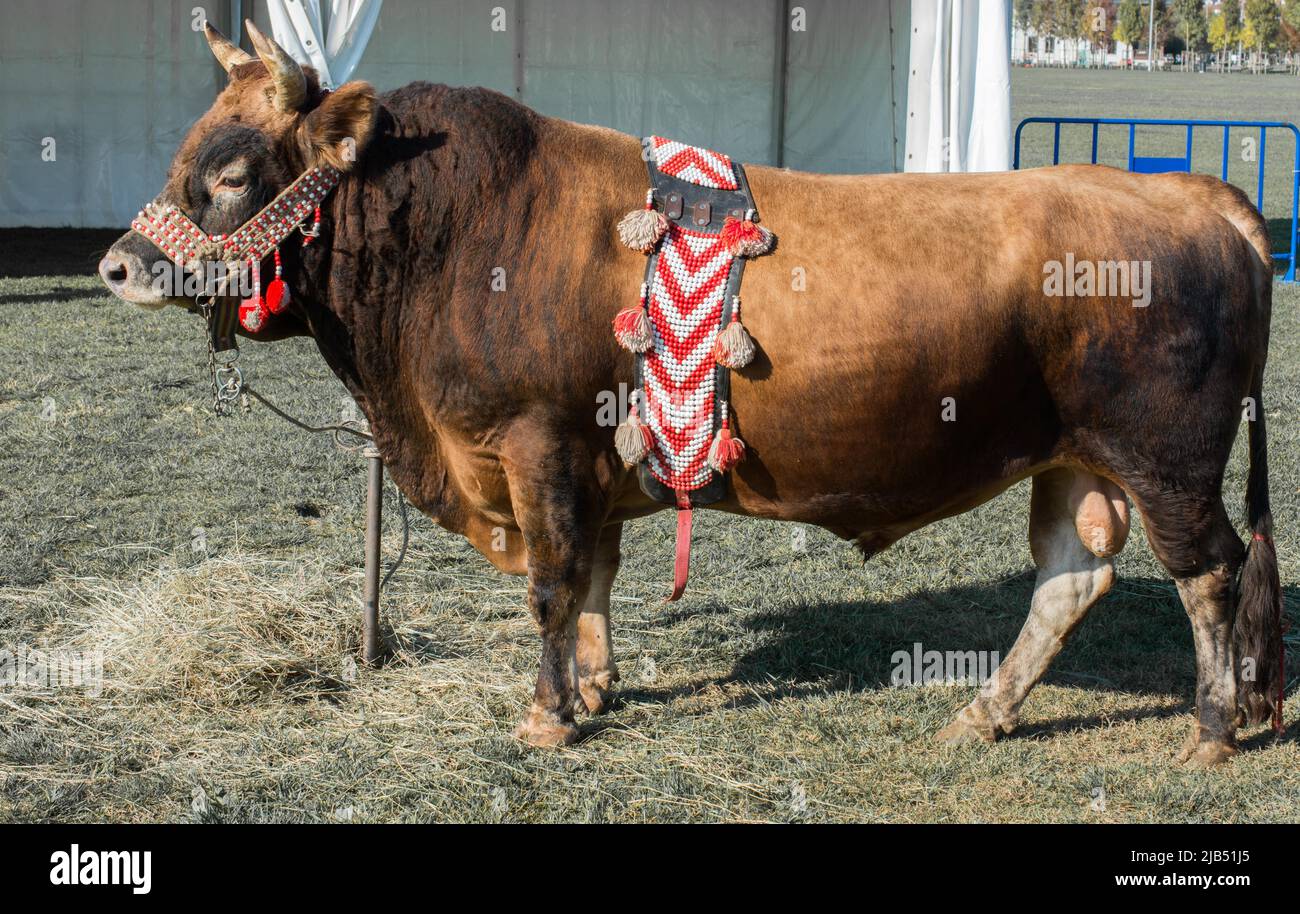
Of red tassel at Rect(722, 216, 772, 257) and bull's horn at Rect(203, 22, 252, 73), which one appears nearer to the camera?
red tassel at Rect(722, 216, 772, 257)

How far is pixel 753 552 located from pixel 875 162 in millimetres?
9550

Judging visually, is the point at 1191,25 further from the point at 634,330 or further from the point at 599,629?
the point at 634,330

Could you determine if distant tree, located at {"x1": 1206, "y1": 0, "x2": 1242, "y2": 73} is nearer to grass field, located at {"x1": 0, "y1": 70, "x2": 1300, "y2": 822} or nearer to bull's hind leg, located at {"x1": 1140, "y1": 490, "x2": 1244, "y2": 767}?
grass field, located at {"x1": 0, "y1": 70, "x2": 1300, "y2": 822}

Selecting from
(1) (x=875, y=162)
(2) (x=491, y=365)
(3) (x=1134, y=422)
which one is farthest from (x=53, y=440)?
(1) (x=875, y=162)

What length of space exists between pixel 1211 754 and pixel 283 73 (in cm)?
331

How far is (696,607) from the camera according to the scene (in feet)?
17.9

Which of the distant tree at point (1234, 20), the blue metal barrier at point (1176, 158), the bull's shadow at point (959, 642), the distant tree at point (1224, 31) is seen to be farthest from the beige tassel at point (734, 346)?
the distant tree at point (1234, 20)

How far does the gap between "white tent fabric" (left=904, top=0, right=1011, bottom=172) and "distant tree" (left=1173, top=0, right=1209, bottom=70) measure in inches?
3646

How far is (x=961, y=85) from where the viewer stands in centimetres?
913

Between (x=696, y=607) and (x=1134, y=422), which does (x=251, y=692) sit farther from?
(x=1134, y=422)

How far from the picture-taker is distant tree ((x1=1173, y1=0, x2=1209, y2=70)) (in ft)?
313

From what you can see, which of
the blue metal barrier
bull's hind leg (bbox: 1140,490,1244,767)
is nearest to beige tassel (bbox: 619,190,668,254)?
bull's hind leg (bbox: 1140,490,1244,767)

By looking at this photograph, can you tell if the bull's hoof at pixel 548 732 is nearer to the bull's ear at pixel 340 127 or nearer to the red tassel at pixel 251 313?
the red tassel at pixel 251 313

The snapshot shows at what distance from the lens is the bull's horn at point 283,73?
11.9 ft
